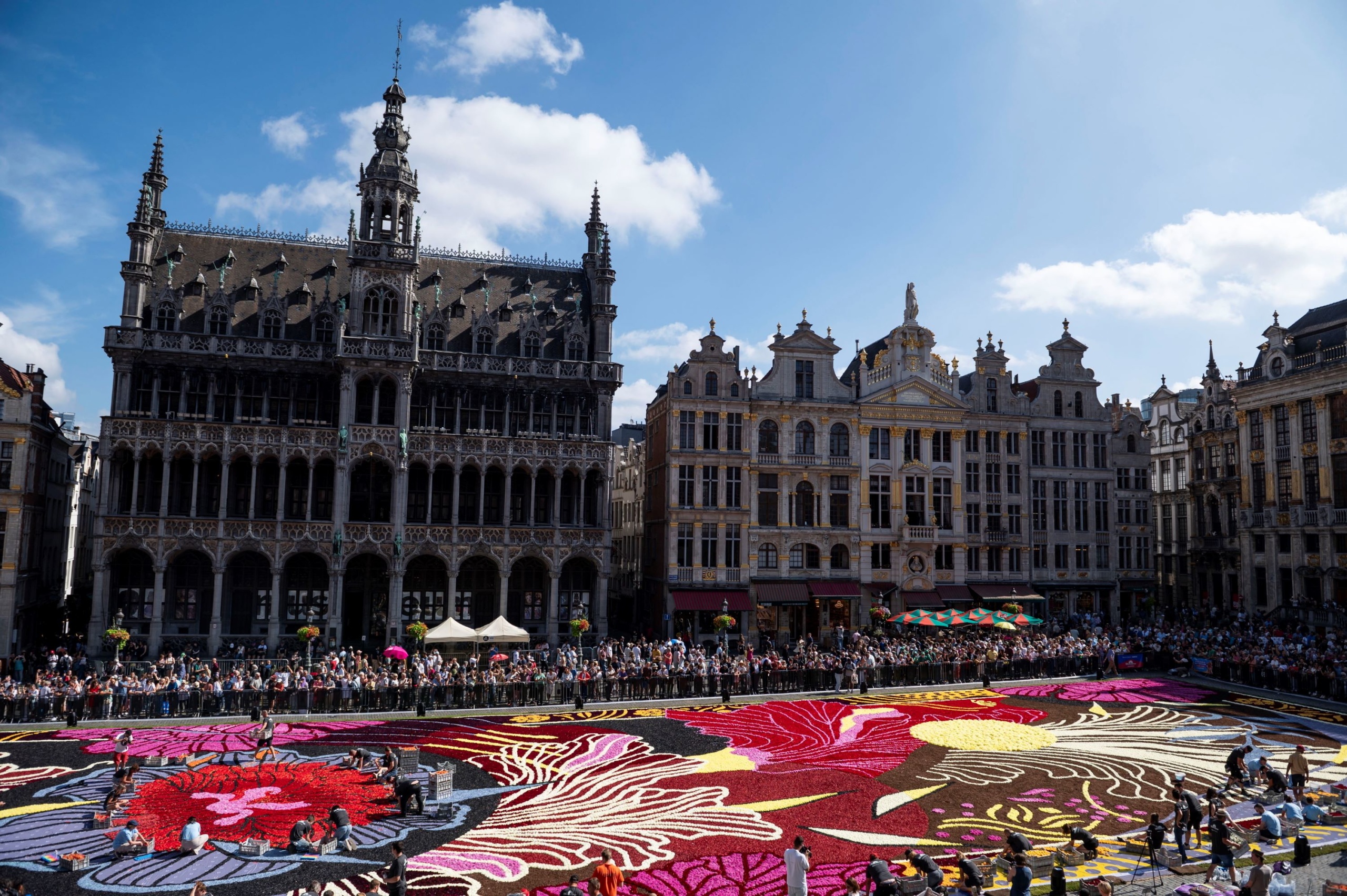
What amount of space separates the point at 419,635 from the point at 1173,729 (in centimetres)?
3157

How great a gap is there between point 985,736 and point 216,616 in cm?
3859

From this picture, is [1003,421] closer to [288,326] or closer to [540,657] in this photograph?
[540,657]

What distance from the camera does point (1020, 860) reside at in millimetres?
16172

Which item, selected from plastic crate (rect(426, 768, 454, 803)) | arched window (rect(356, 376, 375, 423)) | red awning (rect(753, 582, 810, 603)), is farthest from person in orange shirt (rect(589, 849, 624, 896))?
arched window (rect(356, 376, 375, 423))

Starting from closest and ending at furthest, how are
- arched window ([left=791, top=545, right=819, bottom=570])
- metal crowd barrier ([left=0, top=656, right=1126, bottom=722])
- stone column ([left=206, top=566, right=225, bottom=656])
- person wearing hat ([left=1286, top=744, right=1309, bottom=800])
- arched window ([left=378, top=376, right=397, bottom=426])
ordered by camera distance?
person wearing hat ([left=1286, top=744, right=1309, bottom=800]), metal crowd barrier ([left=0, top=656, right=1126, bottom=722]), stone column ([left=206, top=566, right=225, bottom=656]), arched window ([left=378, top=376, right=397, bottom=426]), arched window ([left=791, top=545, right=819, bottom=570])

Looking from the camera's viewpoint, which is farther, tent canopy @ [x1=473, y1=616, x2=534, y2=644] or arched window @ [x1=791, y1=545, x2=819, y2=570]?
arched window @ [x1=791, y1=545, x2=819, y2=570]

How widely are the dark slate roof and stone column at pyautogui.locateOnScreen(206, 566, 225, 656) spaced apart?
46.3 ft

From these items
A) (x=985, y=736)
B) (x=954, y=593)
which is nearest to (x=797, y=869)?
(x=985, y=736)

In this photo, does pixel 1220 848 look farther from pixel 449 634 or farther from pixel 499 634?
pixel 449 634

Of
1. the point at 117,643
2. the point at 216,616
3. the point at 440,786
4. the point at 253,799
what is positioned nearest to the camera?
the point at 440,786

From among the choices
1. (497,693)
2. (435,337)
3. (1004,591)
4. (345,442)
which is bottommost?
(497,693)

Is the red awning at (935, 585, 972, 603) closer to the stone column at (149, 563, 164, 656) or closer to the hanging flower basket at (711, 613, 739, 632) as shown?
the hanging flower basket at (711, 613, 739, 632)

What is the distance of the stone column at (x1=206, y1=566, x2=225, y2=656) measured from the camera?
46.2 meters

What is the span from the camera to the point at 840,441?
5681 cm
